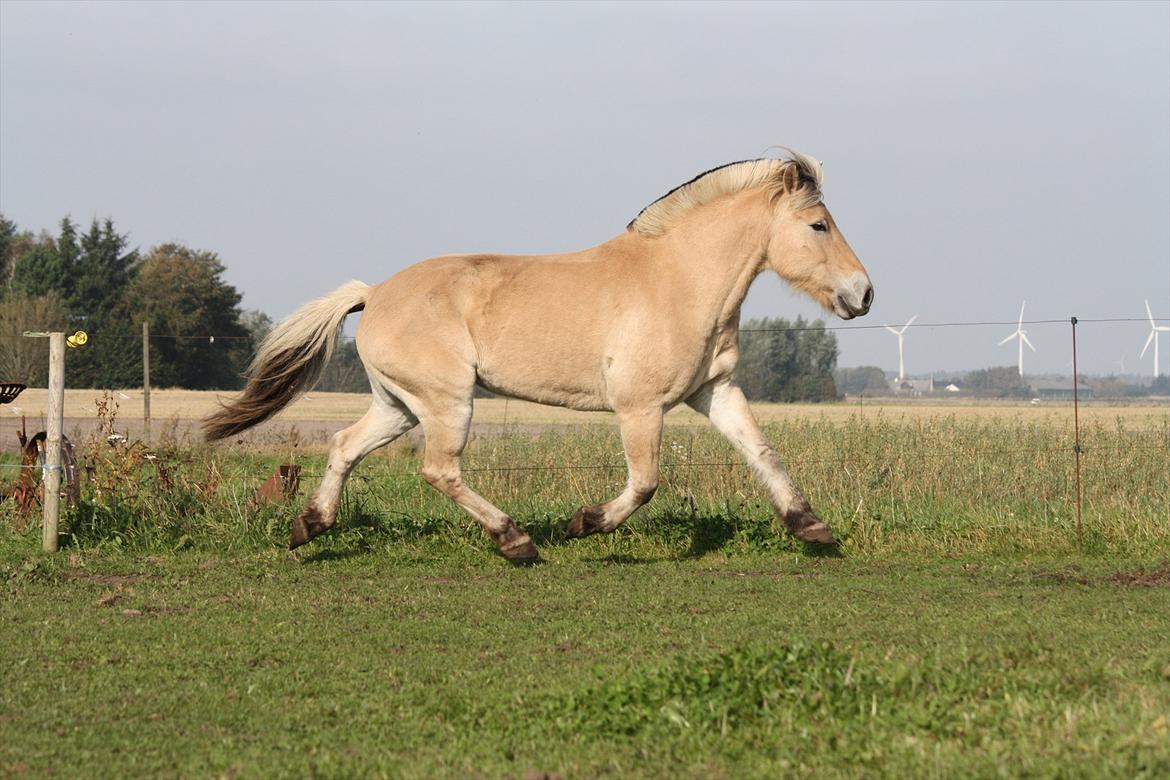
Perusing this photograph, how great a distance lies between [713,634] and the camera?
5918 millimetres

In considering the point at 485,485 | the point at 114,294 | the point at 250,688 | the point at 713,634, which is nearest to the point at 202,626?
the point at 250,688

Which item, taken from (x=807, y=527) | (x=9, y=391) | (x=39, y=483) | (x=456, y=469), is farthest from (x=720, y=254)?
(x=39, y=483)

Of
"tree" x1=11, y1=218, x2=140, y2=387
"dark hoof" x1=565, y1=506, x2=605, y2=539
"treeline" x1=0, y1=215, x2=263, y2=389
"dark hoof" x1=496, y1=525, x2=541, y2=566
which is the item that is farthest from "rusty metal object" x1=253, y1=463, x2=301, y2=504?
"tree" x1=11, y1=218, x2=140, y2=387

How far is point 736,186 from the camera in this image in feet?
26.9

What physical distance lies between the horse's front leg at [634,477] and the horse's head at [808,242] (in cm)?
136

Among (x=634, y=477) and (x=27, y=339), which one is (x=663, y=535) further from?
(x=27, y=339)

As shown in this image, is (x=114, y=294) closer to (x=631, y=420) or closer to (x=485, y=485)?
(x=485, y=485)

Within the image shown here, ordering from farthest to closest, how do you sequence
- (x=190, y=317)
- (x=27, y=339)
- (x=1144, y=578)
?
(x=190, y=317), (x=27, y=339), (x=1144, y=578)

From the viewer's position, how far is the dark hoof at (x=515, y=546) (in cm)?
779

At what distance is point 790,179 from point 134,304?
148 feet

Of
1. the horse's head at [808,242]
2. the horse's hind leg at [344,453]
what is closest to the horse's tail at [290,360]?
the horse's hind leg at [344,453]

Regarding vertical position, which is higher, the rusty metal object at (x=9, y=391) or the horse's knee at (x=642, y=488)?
the rusty metal object at (x=9, y=391)

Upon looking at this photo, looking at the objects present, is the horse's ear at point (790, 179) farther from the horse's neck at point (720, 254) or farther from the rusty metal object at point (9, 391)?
the rusty metal object at point (9, 391)

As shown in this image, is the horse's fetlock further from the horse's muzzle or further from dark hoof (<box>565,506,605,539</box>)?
the horse's muzzle
